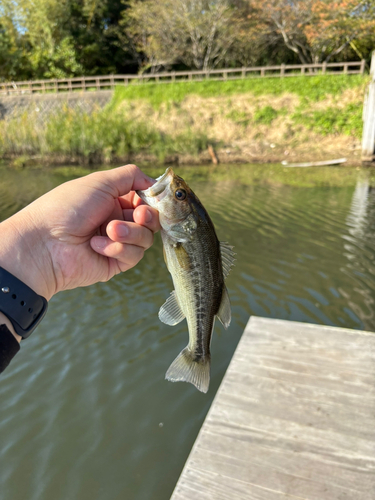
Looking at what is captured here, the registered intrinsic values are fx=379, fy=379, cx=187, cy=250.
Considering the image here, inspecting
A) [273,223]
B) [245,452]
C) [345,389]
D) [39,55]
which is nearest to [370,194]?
[273,223]

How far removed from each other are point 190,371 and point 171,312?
354mm

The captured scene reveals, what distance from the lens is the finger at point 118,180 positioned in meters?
2.36

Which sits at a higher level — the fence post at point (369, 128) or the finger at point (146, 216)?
the finger at point (146, 216)

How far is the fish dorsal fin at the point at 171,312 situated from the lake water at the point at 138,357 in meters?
2.69

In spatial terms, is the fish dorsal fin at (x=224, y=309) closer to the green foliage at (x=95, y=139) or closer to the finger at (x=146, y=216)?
the finger at (x=146, y=216)

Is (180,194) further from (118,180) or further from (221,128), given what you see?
(221,128)

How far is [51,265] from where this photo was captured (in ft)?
7.77

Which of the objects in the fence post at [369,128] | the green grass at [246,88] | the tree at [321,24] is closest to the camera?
the fence post at [369,128]

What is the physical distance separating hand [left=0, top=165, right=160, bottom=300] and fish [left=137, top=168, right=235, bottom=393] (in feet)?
0.86

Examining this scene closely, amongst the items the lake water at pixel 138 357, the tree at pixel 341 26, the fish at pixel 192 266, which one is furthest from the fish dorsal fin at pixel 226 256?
the tree at pixel 341 26

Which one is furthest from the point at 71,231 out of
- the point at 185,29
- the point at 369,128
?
the point at 185,29

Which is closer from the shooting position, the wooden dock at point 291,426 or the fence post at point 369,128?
the wooden dock at point 291,426

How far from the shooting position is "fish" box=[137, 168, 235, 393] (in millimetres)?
2016

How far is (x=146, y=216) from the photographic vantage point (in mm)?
2250
